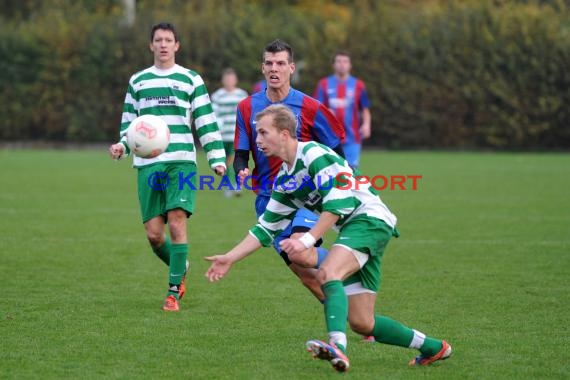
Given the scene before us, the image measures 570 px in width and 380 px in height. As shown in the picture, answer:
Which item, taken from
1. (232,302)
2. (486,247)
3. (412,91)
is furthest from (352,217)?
(412,91)

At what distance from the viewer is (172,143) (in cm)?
761

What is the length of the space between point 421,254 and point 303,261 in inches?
192

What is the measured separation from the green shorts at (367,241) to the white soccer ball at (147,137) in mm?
1828

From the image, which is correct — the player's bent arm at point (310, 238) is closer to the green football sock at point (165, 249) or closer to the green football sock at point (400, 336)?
the green football sock at point (400, 336)

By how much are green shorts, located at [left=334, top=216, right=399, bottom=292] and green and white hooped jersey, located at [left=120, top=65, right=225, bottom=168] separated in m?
2.31

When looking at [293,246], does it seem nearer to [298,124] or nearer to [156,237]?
[298,124]

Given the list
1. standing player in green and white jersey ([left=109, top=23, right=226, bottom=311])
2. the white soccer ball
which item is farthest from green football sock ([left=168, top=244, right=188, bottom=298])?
the white soccer ball

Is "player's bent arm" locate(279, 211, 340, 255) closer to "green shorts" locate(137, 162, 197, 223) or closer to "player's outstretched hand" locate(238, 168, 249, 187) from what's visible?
"player's outstretched hand" locate(238, 168, 249, 187)

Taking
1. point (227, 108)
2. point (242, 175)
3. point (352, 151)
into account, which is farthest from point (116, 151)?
point (227, 108)

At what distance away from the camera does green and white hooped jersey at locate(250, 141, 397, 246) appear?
5336mm

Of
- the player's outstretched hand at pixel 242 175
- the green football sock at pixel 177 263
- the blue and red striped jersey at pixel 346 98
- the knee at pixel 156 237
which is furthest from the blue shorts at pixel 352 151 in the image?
the player's outstretched hand at pixel 242 175

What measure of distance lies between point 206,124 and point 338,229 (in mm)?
2309

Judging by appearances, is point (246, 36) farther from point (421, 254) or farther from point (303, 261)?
point (303, 261)

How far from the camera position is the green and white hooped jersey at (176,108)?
7598 mm
